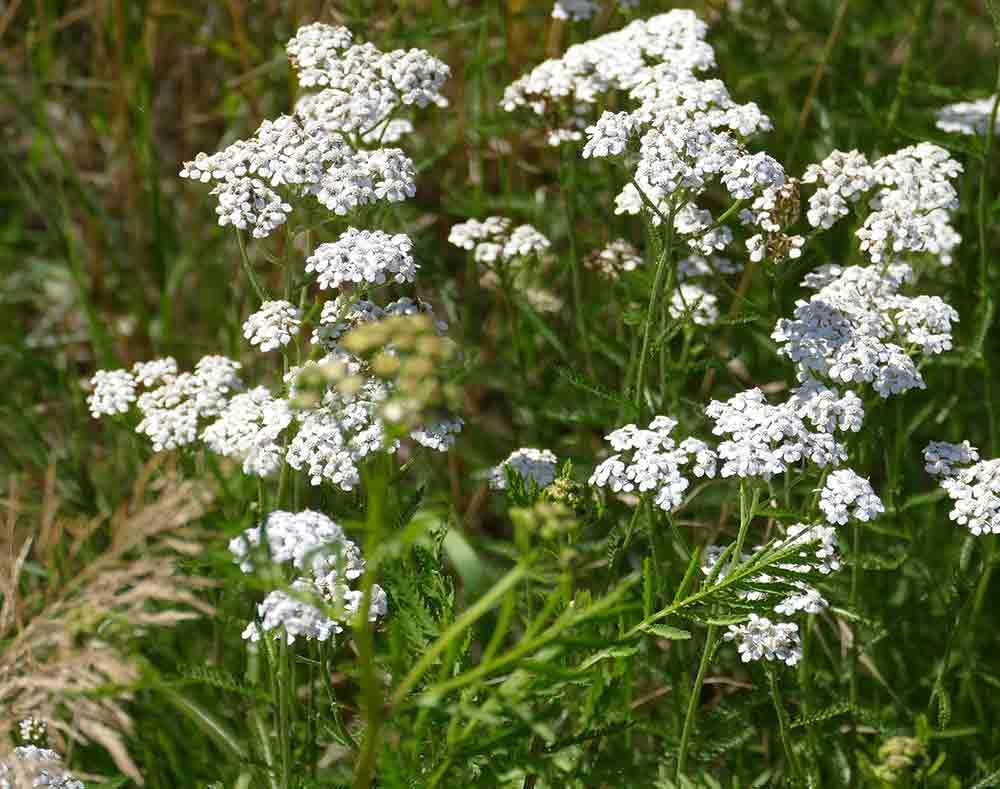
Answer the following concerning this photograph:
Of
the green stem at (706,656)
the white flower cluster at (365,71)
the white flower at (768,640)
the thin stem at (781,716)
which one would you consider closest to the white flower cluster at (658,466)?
the green stem at (706,656)

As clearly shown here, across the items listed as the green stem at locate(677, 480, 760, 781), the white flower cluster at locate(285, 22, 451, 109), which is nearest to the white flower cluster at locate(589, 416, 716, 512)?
the green stem at locate(677, 480, 760, 781)

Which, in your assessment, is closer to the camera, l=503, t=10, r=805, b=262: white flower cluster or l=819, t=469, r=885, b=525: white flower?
l=819, t=469, r=885, b=525: white flower

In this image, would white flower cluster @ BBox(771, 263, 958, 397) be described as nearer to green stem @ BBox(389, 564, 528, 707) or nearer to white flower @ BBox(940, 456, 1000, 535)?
white flower @ BBox(940, 456, 1000, 535)

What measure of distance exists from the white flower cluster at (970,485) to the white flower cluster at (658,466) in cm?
65

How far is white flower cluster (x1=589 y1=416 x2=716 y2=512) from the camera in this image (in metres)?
3.18

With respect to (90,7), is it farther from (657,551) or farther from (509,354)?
(657,551)

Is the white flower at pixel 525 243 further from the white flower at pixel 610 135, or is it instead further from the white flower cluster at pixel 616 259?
the white flower at pixel 610 135

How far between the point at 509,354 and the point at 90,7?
8.10 ft

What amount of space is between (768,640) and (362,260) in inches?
53.3

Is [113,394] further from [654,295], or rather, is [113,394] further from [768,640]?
[768,640]

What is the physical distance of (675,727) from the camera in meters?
3.66

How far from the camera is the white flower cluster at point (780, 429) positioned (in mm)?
3145

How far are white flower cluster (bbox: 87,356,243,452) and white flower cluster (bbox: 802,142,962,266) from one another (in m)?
1.70

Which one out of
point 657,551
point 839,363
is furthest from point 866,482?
point 657,551
